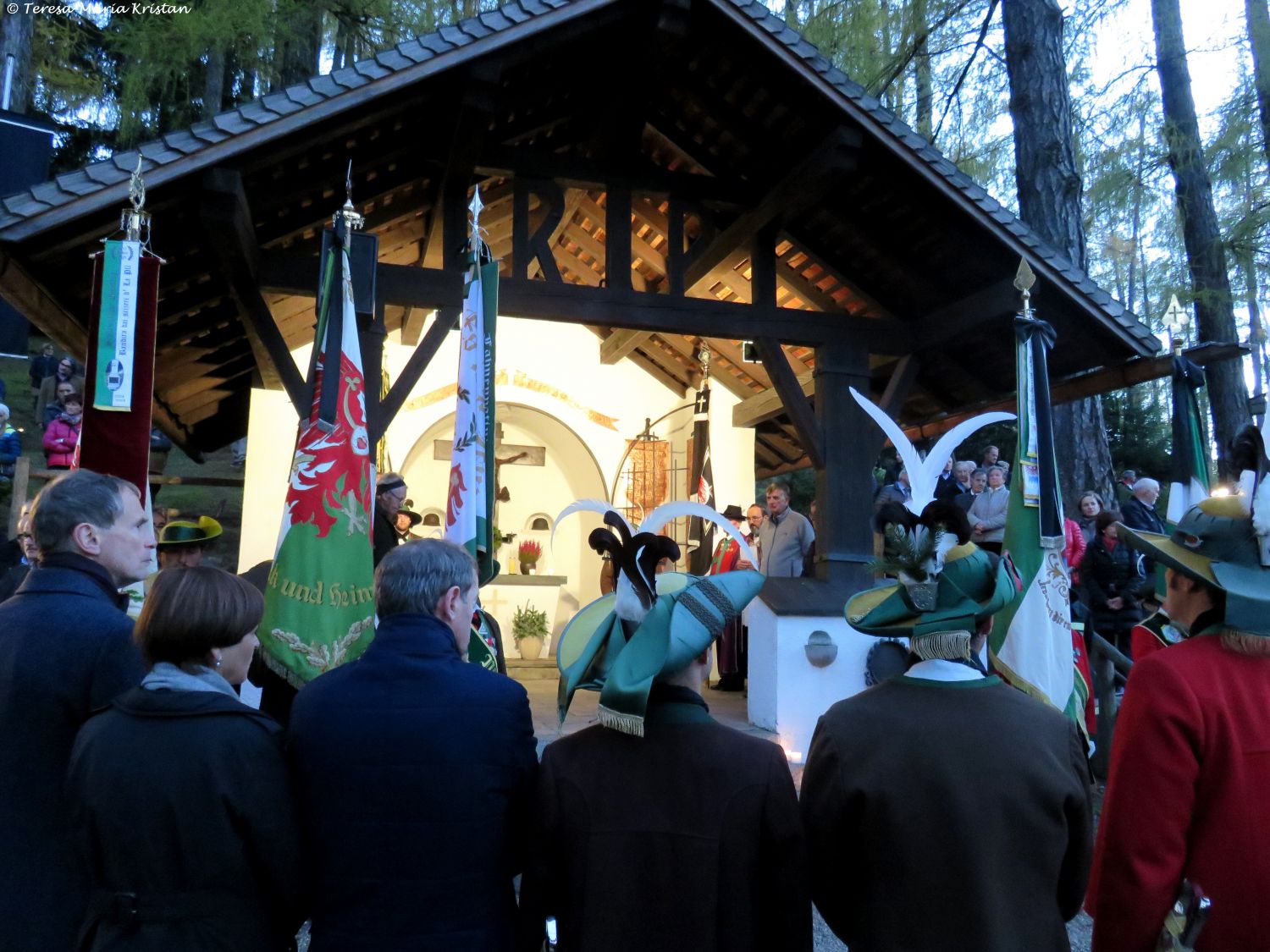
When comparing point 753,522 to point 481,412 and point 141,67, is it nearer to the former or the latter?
point 481,412

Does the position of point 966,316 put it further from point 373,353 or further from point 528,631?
point 528,631

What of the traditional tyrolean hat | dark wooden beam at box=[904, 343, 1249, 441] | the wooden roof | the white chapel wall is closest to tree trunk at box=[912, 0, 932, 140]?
the white chapel wall

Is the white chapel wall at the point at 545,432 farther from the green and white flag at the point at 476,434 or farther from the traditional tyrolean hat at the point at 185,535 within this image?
the traditional tyrolean hat at the point at 185,535

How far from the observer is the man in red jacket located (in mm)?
1941

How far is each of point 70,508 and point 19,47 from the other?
15047 mm

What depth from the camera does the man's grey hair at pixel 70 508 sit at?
7.73ft

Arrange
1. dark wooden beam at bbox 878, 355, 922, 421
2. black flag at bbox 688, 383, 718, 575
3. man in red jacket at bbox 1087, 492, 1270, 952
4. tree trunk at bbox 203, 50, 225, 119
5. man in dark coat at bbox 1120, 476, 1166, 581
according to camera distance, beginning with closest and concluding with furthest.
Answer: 1. man in red jacket at bbox 1087, 492, 1270, 952
2. man in dark coat at bbox 1120, 476, 1166, 581
3. dark wooden beam at bbox 878, 355, 922, 421
4. black flag at bbox 688, 383, 718, 575
5. tree trunk at bbox 203, 50, 225, 119

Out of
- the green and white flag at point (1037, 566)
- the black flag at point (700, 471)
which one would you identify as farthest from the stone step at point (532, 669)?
the green and white flag at point (1037, 566)

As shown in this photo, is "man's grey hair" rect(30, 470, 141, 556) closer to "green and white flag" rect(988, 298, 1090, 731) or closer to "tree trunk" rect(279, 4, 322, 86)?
"green and white flag" rect(988, 298, 1090, 731)

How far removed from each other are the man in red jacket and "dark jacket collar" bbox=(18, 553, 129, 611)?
2141 mm

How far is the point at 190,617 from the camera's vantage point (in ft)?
6.58

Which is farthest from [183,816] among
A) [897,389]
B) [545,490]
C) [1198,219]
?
[1198,219]

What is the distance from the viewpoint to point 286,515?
4309 mm

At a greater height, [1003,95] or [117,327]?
[1003,95]
